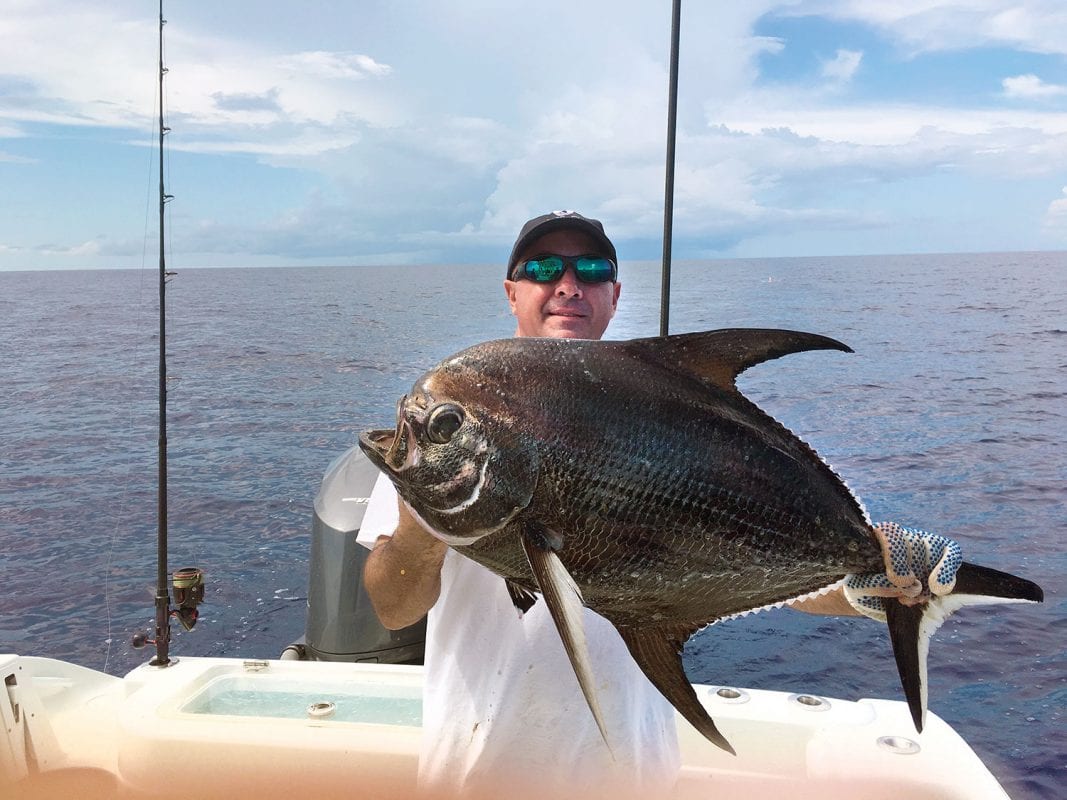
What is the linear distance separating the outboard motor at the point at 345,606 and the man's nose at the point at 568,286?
2.57 m

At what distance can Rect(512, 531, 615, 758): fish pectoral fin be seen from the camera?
4.87 ft

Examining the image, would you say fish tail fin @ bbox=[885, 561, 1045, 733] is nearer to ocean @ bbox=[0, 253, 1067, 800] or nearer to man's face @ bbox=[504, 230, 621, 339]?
man's face @ bbox=[504, 230, 621, 339]

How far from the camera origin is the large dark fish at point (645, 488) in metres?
1.67

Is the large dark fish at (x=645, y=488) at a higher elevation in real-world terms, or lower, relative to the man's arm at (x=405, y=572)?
higher

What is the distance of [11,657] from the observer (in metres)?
3.91

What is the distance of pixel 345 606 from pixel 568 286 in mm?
2845

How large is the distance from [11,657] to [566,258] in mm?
3041

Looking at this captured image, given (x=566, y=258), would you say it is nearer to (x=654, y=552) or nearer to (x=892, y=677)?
(x=654, y=552)

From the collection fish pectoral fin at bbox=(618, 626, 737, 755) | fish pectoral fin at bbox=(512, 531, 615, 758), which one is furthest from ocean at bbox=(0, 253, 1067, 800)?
fish pectoral fin at bbox=(512, 531, 615, 758)

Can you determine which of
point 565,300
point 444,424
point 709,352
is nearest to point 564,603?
point 444,424

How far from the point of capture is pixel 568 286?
2775mm

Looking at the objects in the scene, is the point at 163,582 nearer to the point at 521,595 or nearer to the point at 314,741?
the point at 314,741

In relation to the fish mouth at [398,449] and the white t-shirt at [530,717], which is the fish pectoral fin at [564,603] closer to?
the fish mouth at [398,449]

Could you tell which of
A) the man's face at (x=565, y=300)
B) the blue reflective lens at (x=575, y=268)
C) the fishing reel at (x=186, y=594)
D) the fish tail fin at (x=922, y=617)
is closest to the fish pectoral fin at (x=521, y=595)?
the fish tail fin at (x=922, y=617)
